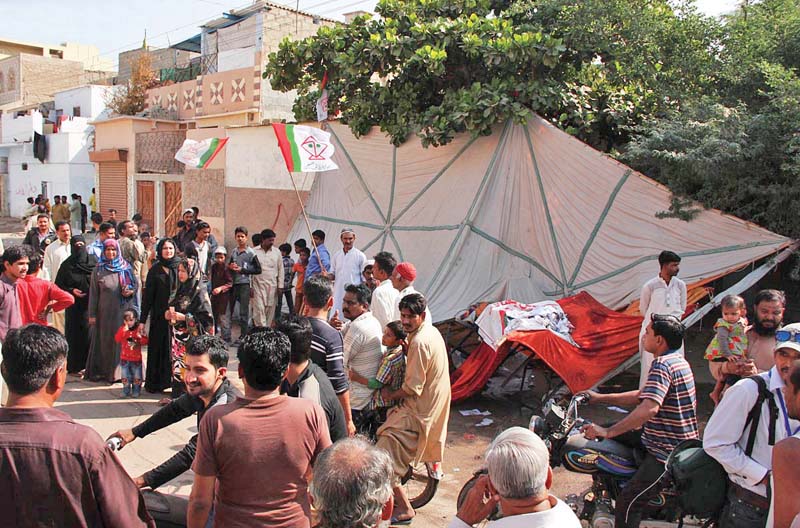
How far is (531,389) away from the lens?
24.5 feet

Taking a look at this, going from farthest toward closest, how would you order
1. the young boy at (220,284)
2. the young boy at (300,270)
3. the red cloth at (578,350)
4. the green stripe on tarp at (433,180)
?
the young boy at (300,270) → the green stripe on tarp at (433,180) → the young boy at (220,284) → the red cloth at (578,350)

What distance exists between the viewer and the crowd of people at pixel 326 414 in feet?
6.91

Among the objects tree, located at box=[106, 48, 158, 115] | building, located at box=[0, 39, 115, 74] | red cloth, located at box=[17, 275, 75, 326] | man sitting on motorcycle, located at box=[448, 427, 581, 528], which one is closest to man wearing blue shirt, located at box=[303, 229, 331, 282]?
red cloth, located at box=[17, 275, 75, 326]

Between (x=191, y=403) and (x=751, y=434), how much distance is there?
2623mm

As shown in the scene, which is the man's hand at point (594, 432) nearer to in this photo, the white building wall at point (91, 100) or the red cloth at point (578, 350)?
the red cloth at point (578, 350)

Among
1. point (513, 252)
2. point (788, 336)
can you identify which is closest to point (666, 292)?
point (513, 252)

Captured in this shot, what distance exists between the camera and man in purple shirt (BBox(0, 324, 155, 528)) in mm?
2068

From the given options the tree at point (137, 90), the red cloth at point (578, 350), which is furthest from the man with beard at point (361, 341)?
the tree at point (137, 90)

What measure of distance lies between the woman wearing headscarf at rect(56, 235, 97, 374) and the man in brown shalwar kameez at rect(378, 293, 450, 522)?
186 inches

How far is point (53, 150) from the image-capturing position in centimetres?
2797

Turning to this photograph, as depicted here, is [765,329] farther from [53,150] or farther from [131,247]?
[53,150]

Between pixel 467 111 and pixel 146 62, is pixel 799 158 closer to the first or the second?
pixel 467 111

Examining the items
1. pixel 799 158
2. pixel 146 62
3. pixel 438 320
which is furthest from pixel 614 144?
pixel 146 62

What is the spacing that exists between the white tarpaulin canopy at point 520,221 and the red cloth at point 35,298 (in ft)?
13.6
